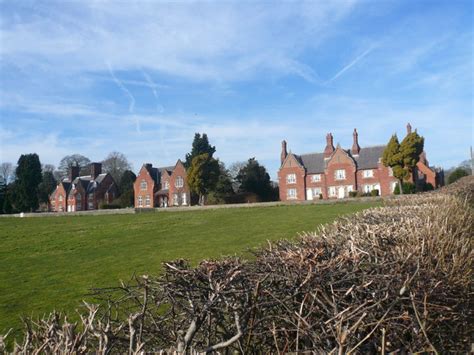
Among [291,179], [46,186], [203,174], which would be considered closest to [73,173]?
[46,186]

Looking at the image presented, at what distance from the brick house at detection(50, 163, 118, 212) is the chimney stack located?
36.3 metres

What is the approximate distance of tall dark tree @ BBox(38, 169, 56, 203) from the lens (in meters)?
76.9

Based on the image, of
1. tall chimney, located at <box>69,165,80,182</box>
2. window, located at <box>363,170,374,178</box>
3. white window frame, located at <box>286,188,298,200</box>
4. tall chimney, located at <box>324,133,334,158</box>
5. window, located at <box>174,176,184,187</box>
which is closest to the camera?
window, located at <box>363,170,374,178</box>

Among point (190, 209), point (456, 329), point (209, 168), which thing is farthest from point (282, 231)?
point (209, 168)

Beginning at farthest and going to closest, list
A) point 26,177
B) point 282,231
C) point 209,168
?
1. point 26,177
2. point 209,168
3. point 282,231

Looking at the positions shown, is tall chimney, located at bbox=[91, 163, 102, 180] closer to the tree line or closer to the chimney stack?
the tree line

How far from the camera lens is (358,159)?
2194 inches

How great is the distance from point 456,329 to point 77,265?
11.0 m

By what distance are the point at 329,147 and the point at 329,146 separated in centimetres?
16

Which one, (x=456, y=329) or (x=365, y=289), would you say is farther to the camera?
(x=456, y=329)

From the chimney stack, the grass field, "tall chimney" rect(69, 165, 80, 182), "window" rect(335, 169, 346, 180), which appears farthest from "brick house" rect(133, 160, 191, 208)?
the grass field

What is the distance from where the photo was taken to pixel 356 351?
Result: 8.54 feet

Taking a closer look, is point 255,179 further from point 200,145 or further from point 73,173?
point 73,173

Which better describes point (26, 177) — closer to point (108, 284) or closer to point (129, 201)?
point (129, 201)
